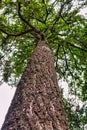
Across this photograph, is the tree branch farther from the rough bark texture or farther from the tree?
the rough bark texture

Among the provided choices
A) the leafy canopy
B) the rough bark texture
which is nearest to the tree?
the leafy canopy

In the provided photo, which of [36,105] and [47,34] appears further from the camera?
[47,34]

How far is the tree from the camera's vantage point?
8406 millimetres

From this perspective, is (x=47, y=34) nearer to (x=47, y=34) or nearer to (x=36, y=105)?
(x=47, y=34)

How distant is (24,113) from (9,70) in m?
8.09

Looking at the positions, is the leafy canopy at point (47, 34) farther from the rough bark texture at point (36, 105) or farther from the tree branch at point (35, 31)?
the rough bark texture at point (36, 105)

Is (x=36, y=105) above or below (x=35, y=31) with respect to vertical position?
above

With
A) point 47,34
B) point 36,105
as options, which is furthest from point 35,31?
point 36,105

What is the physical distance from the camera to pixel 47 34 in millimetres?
8633

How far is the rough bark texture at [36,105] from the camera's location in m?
2.95

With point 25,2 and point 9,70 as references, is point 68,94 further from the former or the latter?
point 25,2

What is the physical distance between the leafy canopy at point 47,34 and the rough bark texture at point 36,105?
3.43 metres

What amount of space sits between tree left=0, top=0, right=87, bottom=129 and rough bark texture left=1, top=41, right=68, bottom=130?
10.4ft

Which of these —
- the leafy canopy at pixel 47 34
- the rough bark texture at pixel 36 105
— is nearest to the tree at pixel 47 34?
the leafy canopy at pixel 47 34
